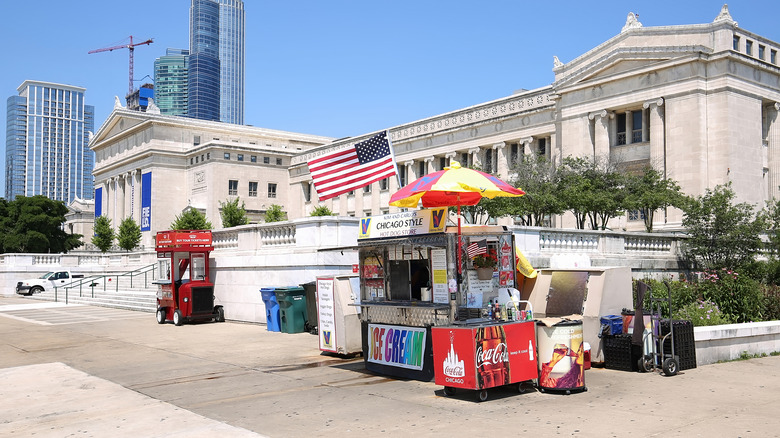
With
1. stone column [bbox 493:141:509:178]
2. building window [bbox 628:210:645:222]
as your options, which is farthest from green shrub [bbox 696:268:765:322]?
stone column [bbox 493:141:509:178]

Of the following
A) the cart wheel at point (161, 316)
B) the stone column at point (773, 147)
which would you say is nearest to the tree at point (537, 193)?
the stone column at point (773, 147)

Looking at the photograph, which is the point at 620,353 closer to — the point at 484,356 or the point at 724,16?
the point at 484,356

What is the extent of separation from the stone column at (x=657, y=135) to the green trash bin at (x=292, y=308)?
91.7ft

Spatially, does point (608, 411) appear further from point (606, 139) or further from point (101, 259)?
point (101, 259)

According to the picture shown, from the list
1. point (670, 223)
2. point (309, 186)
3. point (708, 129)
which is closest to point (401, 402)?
point (670, 223)

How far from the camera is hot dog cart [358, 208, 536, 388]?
35.2 feet

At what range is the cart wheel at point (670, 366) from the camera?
35.2ft

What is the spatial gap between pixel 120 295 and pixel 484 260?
24.3 m

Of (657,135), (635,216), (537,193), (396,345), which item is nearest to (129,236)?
(537,193)

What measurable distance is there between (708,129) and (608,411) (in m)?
33.3

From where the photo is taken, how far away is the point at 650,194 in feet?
101

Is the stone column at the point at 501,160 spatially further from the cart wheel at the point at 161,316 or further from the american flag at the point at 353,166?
the american flag at the point at 353,166

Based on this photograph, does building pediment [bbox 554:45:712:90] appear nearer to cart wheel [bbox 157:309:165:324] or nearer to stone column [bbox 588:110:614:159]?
stone column [bbox 588:110:614:159]

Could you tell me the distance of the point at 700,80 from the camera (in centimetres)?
3712
